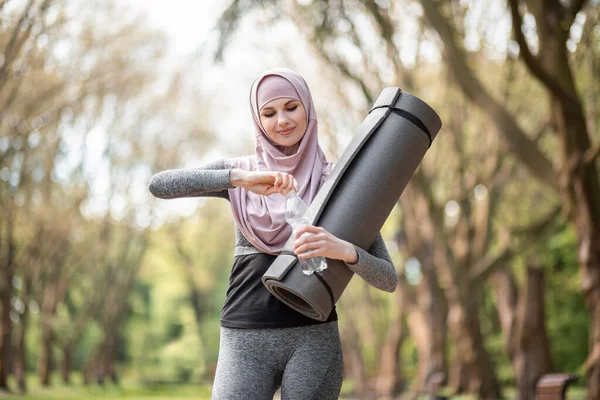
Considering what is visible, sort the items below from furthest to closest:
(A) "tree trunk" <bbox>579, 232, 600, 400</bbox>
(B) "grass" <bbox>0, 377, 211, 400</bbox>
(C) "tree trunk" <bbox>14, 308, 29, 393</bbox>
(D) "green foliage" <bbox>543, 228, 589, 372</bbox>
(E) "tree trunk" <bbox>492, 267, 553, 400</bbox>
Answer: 1. (D) "green foliage" <bbox>543, 228, 589, 372</bbox>
2. (C) "tree trunk" <bbox>14, 308, 29, 393</bbox>
3. (B) "grass" <bbox>0, 377, 211, 400</bbox>
4. (E) "tree trunk" <bbox>492, 267, 553, 400</bbox>
5. (A) "tree trunk" <bbox>579, 232, 600, 400</bbox>

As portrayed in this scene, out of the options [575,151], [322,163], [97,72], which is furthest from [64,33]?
[322,163]

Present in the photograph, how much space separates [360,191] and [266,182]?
0.32m

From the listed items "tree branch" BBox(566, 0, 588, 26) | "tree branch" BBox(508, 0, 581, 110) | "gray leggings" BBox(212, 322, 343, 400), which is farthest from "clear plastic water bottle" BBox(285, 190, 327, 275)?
"tree branch" BBox(566, 0, 588, 26)

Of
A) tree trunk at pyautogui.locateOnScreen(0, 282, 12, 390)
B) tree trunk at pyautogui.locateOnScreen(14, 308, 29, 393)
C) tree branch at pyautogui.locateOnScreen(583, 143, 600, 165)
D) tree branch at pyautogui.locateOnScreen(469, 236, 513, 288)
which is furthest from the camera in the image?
tree trunk at pyautogui.locateOnScreen(14, 308, 29, 393)

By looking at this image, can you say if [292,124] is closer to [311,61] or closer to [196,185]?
[196,185]

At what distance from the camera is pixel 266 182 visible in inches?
112

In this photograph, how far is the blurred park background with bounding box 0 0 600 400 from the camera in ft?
32.0

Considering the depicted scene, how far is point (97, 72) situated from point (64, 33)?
8.28 ft

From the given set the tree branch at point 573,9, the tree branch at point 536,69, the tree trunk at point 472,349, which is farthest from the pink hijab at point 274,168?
the tree trunk at point 472,349

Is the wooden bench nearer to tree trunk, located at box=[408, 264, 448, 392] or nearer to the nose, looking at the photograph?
the nose

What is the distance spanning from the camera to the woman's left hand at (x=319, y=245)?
273 cm

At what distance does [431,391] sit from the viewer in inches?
670

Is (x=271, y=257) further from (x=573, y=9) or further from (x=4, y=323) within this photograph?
(x=4, y=323)

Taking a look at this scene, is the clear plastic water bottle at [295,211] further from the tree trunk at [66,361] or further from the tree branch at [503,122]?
the tree trunk at [66,361]
